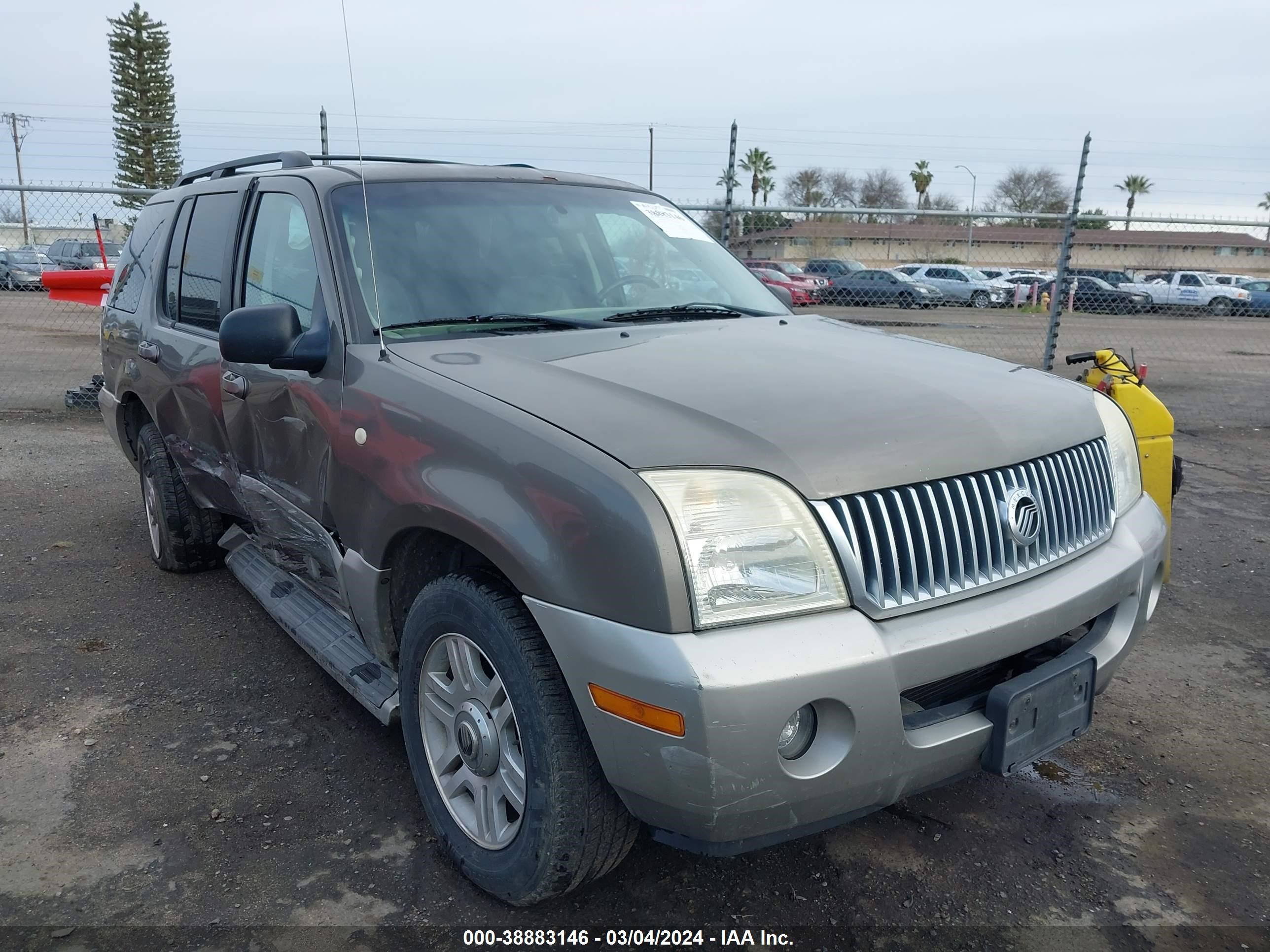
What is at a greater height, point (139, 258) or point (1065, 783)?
point (139, 258)

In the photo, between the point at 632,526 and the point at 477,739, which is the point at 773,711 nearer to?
the point at 632,526

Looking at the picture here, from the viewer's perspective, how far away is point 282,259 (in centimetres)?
335

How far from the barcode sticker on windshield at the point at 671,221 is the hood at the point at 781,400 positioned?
0.84 m

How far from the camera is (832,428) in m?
2.22

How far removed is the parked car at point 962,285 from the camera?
96.9 feet

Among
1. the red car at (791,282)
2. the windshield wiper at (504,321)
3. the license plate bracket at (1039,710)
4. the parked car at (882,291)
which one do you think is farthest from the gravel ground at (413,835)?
the parked car at (882,291)

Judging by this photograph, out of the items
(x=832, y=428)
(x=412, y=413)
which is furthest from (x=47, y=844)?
(x=832, y=428)

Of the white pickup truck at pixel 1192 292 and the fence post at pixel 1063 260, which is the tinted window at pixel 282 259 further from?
the white pickup truck at pixel 1192 292

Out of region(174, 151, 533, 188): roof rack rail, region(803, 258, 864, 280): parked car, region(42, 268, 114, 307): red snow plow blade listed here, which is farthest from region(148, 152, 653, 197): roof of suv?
region(803, 258, 864, 280): parked car

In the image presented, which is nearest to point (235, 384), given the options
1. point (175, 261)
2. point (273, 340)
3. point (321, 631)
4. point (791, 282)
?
point (273, 340)

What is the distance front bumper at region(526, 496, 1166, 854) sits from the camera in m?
1.88

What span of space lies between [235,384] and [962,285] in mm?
30167

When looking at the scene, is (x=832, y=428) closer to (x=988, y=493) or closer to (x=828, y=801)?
(x=988, y=493)

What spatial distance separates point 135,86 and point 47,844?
175 ft
